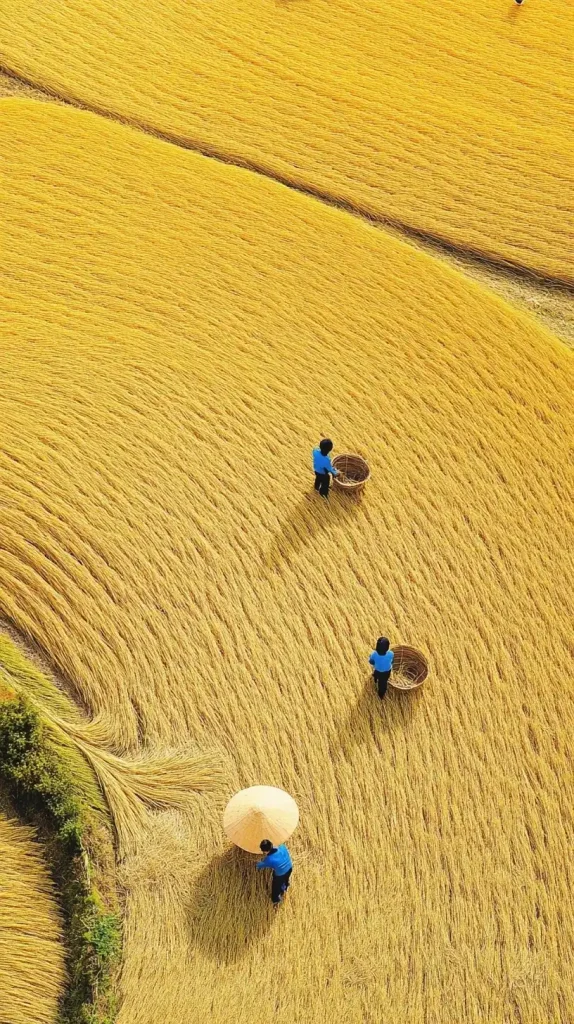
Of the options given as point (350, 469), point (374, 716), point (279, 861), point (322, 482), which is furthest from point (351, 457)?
point (279, 861)

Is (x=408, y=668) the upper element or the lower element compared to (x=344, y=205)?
lower

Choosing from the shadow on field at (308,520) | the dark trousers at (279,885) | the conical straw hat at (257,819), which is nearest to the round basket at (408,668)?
the shadow on field at (308,520)

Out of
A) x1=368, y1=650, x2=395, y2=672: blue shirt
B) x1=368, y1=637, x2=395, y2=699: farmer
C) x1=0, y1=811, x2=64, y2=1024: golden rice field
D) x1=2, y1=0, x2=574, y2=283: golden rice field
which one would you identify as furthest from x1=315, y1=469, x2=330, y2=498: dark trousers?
x1=2, y1=0, x2=574, y2=283: golden rice field

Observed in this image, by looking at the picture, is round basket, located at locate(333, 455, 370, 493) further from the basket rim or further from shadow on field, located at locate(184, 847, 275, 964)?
shadow on field, located at locate(184, 847, 275, 964)

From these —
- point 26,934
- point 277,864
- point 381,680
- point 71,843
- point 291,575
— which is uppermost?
point 291,575

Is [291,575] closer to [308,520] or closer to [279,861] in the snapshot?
[308,520]

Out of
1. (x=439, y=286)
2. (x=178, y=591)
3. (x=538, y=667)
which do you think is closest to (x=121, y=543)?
(x=178, y=591)

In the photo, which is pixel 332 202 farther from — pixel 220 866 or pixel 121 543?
pixel 220 866
